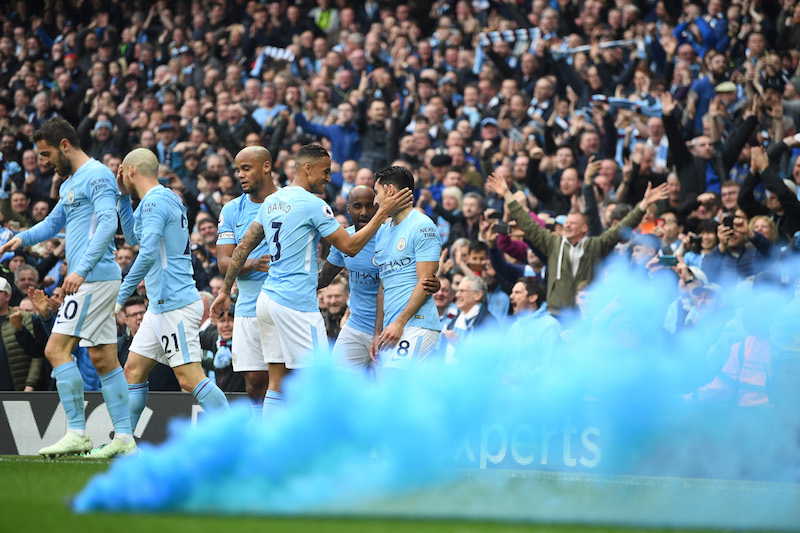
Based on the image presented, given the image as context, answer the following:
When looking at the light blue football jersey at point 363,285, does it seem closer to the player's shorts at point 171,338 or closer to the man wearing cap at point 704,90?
the player's shorts at point 171,338

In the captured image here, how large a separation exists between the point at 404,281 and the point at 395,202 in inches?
26.5

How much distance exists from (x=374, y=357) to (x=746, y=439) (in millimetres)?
2895

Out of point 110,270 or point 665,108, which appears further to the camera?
point 665,108

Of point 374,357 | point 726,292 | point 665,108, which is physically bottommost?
point 374,357

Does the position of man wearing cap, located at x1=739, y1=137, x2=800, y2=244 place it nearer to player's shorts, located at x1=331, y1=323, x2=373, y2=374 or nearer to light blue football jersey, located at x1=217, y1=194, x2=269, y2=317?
player's shorts, located at x1=331, y1=323, x2=373, y2=374

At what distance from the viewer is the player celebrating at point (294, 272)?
7.38 m

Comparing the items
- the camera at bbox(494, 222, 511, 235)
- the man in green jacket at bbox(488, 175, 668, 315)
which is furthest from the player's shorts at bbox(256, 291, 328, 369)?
the camera at bbox(494, 222, 511, 235)

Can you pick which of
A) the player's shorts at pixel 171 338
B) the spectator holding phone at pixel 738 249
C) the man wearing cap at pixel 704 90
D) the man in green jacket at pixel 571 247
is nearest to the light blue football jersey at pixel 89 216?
the player's shorts at pixel 171 338

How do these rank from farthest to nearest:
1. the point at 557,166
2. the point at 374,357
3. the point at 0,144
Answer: the point at 0,144 → the point at 557,166 → the point at 374,357

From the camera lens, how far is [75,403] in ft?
25.8

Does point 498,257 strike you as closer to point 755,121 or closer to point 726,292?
point 755,121

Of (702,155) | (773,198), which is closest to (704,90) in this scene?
(702,155)

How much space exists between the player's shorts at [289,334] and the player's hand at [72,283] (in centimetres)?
142

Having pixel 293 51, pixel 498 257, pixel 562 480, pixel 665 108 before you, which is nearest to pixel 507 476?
pixel 562 480
